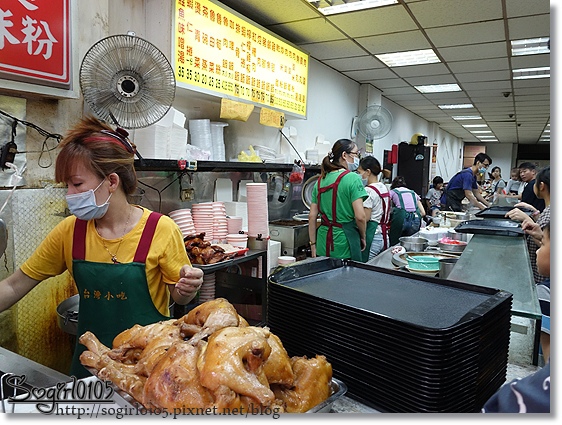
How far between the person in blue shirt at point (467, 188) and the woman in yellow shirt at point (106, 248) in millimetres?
6720

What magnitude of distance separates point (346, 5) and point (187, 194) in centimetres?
246

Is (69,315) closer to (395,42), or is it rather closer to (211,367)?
(211,367)

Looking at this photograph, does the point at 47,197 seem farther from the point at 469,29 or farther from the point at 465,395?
the point at 469,29

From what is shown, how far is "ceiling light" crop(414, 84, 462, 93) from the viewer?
7641 mm

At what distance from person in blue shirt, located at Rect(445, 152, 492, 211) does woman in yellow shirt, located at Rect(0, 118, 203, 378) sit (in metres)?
6.72

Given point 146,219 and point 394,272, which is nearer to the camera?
point 394,272

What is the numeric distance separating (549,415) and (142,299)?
141 centimetres

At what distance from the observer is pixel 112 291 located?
1646 mm

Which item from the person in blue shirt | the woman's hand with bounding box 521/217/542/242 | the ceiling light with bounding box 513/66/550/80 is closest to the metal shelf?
the woman's hand with bounding box 521/217/542/242

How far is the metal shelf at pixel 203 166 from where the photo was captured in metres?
2.88

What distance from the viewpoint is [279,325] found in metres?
1.13

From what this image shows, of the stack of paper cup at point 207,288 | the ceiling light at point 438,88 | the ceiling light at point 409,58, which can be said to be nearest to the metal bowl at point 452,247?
the stack of paper cup at point 207,288

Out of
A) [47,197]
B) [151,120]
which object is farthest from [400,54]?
[47,197]

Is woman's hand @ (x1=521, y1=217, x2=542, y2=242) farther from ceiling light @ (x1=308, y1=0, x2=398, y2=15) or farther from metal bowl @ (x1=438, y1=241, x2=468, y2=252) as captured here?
ceiling light @ (x1=308, y1=0, x2=398, y2=15)
